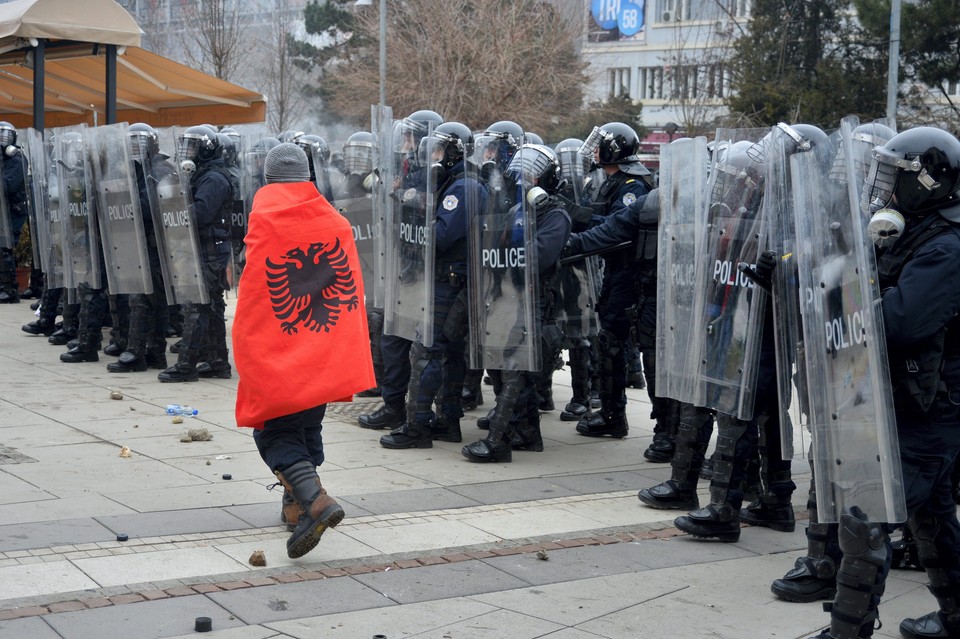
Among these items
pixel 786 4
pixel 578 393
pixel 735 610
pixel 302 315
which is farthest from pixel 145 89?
pixel 786 4

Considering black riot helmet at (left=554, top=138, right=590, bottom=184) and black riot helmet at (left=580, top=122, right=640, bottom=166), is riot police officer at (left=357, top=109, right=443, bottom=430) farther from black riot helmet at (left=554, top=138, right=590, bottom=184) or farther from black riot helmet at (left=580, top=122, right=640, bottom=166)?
black riot helmet at (left=554, top=138, right=590, bottom=184)

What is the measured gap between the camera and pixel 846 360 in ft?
13.5

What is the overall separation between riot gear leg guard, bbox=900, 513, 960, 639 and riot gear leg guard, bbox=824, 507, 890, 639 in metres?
0.35

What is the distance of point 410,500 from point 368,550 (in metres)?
0.98

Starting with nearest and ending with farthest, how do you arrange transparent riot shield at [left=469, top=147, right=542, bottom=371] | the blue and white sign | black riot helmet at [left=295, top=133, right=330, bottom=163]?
transparent riot shield at [left=469, top=147, right=542, bottom=371] < black riot helmet at [left=295, top=133, right=330, bottom=163] < the blue and white sign

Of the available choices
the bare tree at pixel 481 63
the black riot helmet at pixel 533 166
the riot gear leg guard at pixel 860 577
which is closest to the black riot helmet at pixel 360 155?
the black riot helmet at pixel 533 166

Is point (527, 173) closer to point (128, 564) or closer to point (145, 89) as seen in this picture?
point (128, 564)

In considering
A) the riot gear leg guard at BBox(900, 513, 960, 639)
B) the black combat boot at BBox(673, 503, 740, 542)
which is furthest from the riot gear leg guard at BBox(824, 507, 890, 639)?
the black combat boot at BBox(673, 503, 740, 542)

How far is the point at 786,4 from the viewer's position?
102 ft

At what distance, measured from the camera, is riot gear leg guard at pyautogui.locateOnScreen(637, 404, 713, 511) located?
21.2ft

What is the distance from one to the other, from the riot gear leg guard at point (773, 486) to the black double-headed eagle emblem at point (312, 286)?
94.2 inches

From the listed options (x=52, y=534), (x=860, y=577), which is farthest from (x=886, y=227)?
(x=52, y=534)

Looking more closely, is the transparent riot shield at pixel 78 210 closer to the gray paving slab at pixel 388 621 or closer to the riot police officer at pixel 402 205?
the riot police officer at pixel 402 205

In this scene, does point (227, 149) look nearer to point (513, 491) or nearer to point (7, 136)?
point (7, 136)
